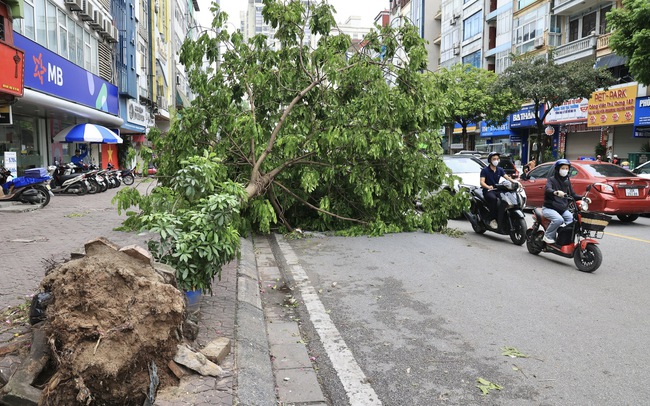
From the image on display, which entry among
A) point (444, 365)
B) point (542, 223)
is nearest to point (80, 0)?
point (542, 223)

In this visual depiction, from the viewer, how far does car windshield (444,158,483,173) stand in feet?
49.3

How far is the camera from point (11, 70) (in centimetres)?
1351

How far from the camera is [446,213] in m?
11.0

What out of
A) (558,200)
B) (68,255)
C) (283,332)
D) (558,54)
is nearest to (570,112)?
(558,54)

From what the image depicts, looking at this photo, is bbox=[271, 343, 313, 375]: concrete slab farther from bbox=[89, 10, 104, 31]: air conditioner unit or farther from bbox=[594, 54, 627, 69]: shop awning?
bbox=[594, 54, 627, 69]: shop awning

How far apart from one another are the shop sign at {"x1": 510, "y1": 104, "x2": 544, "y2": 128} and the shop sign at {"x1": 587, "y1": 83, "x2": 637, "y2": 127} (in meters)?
6.84

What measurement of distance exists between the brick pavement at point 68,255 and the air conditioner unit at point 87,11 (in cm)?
1022

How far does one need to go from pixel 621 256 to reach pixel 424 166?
3781 millimetres

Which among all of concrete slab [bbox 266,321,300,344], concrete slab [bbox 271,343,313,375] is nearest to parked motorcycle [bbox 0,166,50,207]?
concrete slab [bbox 266,321,300,344]

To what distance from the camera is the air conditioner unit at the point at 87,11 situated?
22.0m

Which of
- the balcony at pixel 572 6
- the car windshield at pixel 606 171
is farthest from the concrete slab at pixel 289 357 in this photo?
the balcony at pixel 572 6

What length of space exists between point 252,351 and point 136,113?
32.4 meters

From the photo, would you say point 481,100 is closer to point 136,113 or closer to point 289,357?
point 136,113

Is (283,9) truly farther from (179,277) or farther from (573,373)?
(573,373)
